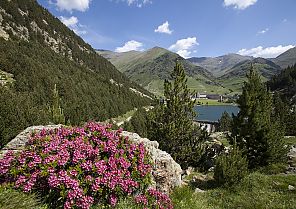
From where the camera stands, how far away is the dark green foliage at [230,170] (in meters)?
13.7

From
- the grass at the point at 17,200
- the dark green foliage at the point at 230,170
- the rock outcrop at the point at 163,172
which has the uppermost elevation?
the grass at the point at 17,200

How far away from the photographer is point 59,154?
7363 millimetres

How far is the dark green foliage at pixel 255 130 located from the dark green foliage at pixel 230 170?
232 inches

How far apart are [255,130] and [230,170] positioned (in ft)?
25.7

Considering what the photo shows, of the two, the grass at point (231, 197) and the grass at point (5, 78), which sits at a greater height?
the grass at point (5, 78)

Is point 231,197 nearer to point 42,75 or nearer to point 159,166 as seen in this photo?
point 159,166

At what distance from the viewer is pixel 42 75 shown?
264ft

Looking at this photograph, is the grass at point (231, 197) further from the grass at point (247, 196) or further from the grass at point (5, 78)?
the grass at point (5, 78)

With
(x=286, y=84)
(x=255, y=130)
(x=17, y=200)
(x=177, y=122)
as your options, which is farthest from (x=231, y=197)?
(x=286, y=84)

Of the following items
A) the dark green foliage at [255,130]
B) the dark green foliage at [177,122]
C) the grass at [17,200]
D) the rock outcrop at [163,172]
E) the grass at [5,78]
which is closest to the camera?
the grass at [17,200]

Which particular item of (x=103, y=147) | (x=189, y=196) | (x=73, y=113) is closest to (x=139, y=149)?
(x=103, y=147)

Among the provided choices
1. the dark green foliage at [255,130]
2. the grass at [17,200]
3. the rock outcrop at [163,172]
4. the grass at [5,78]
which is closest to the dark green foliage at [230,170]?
the rock outcrop at [163,172]

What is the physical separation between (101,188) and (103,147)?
1447 mm

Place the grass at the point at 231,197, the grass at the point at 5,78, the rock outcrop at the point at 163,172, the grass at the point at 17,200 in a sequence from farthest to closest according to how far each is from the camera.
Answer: the grass at the point at 5,78, the rock outcrop at the point at 163,172, the grass at the point at 231,197, the grass at the point at 17,200
